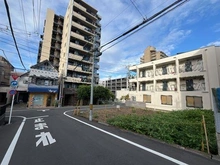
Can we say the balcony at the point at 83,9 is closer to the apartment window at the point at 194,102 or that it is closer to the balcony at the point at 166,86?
the balcony at the point at 166,86

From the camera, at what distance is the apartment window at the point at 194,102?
14234 mm

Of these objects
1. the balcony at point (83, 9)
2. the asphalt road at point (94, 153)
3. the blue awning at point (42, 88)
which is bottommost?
the asphalt road at point (94, 153)

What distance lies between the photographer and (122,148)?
3771 mm

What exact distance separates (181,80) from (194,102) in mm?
3718

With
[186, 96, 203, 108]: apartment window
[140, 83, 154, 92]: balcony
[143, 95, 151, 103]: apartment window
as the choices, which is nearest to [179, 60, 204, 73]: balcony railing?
[186, 96, 203, 108]: apartment window

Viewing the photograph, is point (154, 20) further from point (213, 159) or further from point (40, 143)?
point (40, 143)

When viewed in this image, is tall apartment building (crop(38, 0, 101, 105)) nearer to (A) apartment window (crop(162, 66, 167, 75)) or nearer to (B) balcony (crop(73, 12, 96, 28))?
(B) balcony (crop(73, 12, 96, 28))

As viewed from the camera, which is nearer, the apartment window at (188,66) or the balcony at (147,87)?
the apartment window at (188,66)

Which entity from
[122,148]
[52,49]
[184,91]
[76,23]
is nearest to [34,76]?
[52,49]

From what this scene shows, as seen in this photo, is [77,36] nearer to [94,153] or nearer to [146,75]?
[146,75]

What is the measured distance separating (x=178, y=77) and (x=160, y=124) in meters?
13.9

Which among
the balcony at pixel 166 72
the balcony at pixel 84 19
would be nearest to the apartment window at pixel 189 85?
the balcony at pixel 166 72

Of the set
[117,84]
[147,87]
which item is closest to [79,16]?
[147,87]

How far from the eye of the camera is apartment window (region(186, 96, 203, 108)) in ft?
46.7
